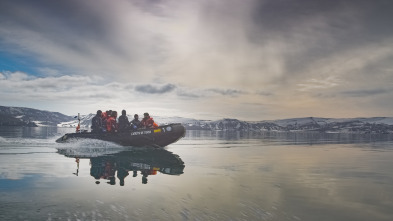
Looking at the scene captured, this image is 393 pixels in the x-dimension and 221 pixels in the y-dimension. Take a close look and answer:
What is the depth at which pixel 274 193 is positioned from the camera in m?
9.95

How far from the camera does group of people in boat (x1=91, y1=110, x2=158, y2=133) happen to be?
2827 centimetres

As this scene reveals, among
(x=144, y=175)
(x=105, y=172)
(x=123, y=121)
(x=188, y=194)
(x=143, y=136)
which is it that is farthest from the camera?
(x=123, y=121)

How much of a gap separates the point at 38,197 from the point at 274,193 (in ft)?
24.5

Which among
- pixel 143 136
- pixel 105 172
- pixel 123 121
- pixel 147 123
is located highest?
pixel 123 121

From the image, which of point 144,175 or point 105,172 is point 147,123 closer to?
point 105,172

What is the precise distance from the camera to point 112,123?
93.6ft

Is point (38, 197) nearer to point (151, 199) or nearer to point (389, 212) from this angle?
point (151, 199)

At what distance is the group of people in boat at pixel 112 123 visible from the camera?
92.7ft

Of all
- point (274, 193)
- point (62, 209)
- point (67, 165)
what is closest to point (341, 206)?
point (274, 193)

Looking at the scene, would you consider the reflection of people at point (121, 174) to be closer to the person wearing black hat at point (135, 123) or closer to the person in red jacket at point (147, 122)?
the person wearing black hat at point (135, 123)

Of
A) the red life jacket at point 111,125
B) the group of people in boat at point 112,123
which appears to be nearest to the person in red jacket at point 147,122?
the group of people in boat at point 112,123

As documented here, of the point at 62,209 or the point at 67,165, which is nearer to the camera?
the point at 62,209

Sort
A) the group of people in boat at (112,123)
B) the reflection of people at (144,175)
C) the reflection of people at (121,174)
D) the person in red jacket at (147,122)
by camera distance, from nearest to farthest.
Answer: the reflection of people at (144,175) → the reflection of people at (121,174) → the group of people in boat at (112,123) → the person in red jacket at (147,122)

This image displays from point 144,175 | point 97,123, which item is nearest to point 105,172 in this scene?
point 144,175
